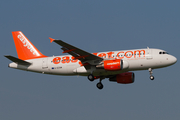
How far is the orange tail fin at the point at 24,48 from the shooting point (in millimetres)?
51156

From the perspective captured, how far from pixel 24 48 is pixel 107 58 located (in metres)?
14.2

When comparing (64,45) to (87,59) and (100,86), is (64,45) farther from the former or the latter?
(100,86)

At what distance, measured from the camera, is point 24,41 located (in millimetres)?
52938

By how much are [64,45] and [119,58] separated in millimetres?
8018

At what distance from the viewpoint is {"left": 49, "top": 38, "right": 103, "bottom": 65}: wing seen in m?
41.9

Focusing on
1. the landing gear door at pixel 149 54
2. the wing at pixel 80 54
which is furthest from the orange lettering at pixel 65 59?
the landing gear door at pixel 149 54

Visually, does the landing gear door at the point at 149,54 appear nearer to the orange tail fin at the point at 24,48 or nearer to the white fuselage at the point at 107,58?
the white fuselage at the point at 107,58

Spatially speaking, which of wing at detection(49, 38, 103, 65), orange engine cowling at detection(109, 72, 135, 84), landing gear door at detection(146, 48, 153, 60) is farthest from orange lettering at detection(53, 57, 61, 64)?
landing gear door at detection(146, 48, 153, 60)

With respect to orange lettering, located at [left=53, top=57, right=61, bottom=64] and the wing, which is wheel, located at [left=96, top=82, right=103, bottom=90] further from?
orange lettering, located at [left=53, top=57, right=61, bottom=64]

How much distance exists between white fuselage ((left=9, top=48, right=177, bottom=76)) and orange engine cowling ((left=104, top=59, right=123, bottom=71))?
861 mm

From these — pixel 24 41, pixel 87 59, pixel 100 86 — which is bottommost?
pixel 100 86

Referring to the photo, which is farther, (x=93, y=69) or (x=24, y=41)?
(x=24, y=41)

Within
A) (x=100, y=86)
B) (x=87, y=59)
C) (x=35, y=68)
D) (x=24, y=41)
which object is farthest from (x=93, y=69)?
(x=24, y=41)

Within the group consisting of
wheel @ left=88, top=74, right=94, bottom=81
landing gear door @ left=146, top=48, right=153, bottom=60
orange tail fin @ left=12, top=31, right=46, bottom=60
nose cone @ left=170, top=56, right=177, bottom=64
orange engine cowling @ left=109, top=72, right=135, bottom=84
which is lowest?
wheel @ left=88, top=74, right=94, bottom=81
